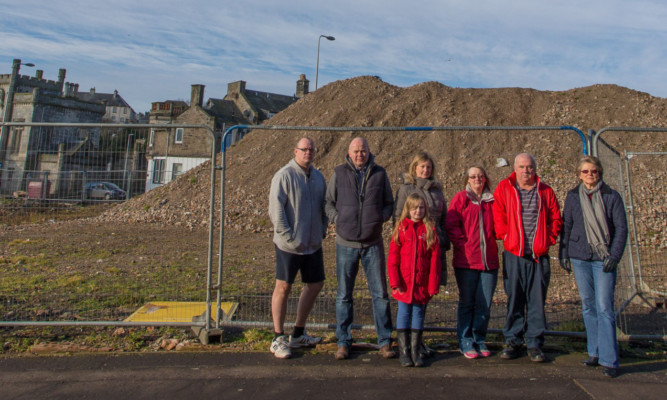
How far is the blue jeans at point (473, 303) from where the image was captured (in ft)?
16.9

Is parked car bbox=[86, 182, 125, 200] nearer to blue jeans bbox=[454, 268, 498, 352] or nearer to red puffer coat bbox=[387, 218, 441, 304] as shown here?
red puffer coat bbox=[387, 218, 441, 304]

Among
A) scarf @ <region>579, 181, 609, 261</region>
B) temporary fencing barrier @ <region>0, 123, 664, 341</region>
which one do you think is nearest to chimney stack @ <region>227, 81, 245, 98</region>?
temporary fencing barrier @ <region>0, 123, 664, 341</region>

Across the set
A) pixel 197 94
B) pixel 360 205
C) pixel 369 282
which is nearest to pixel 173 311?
pixel 369 282

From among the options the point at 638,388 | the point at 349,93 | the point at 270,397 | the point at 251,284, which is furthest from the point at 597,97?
the point at 270,397

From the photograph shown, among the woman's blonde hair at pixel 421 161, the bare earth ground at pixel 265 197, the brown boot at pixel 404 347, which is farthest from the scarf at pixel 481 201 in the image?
the bare earth ground at pixel 265 197

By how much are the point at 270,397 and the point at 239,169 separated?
17.8m

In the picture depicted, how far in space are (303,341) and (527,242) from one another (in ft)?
8.41

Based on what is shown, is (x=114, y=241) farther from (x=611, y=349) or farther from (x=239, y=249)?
(x=611, y=349)

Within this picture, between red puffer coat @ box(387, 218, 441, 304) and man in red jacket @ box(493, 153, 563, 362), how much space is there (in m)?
0.81

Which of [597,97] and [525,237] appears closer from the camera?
[525,237]

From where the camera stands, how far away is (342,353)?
5152 mm

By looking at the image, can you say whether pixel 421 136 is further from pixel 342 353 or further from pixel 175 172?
pixel 342 353

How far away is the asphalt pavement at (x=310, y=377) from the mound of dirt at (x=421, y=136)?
11.1m

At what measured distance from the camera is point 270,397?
4.27 meters
